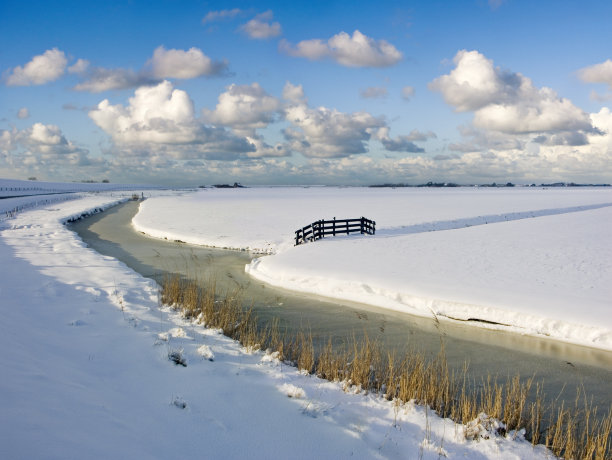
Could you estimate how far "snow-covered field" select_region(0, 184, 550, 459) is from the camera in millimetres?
4633

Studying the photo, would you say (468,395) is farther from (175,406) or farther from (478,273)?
(478,273)

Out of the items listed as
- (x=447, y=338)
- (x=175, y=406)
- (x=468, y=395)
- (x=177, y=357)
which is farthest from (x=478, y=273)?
(x=175, y=406)

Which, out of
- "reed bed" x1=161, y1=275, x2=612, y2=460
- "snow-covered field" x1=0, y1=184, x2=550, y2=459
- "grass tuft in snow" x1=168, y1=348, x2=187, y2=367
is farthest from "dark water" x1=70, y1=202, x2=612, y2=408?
"grass tuft in snow" x1=168, y1=348, x2=187, y2=367

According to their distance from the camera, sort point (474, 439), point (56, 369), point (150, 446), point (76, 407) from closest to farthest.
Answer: point (150, 446), point (76, 407), point (474, 439), point (56, 369)

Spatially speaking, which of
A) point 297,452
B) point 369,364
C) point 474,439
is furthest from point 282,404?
point 474,439

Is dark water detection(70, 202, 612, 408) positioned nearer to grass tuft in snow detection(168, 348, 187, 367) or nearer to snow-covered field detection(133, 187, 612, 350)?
snow-covered field detection(133, 187, 612, 350)

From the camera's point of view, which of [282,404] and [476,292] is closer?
[282,404]

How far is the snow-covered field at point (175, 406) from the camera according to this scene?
463cm

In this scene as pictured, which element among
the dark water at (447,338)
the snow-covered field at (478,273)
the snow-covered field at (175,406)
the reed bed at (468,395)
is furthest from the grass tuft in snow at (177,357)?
the snow-covered field at (478,273)

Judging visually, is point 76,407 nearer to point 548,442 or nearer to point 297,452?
point 297,452

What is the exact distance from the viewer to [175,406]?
5.97 m

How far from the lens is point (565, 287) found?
1335cm

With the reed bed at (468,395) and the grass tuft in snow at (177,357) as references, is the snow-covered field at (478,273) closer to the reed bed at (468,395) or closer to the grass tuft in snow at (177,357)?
the reed bed at (468,395)

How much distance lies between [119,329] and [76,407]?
4.66 metres
